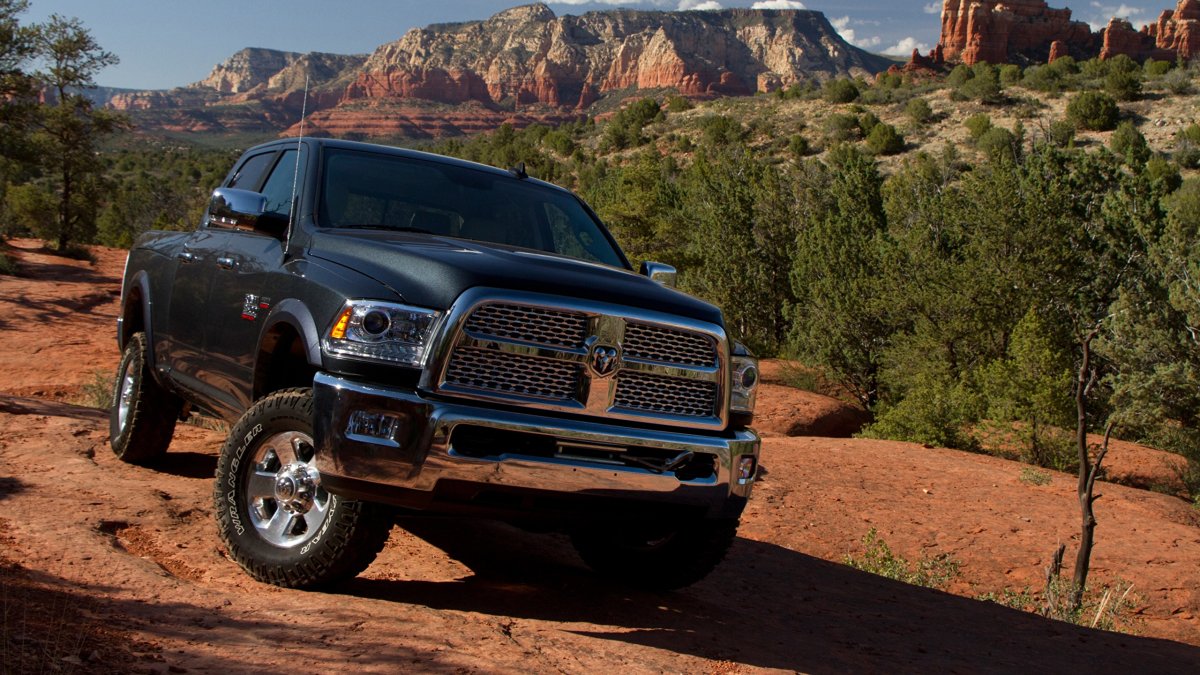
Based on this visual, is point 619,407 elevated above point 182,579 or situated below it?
above

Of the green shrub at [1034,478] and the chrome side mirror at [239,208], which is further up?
the chrome side mirror at [239,208]

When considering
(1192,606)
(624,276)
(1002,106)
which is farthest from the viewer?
(1002,106)

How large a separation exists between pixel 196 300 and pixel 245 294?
34.7 inches

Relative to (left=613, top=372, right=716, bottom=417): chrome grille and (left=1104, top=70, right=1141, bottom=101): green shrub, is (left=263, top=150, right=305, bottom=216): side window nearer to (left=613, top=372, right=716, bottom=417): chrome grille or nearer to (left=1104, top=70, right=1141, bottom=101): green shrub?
(left=613, top=372, right=716, bottom=417): chrome grille

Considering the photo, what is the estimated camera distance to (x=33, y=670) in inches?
127

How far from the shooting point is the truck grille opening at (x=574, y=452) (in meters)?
4.23

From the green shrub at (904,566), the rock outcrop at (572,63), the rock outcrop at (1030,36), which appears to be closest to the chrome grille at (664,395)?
the green shrub at (904,566)

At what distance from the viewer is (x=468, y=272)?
438cm

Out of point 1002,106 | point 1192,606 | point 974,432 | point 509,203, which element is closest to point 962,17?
point 1002,106

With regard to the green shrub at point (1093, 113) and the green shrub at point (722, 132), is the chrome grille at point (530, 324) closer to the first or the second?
the green shrub at point (1093, 113)

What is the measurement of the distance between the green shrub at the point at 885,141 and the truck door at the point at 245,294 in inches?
2124

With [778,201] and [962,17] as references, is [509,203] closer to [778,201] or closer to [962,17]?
[778,201]

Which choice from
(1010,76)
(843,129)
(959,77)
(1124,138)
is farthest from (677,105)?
(1124,138)

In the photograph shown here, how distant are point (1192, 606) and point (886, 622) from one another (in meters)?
9.10
